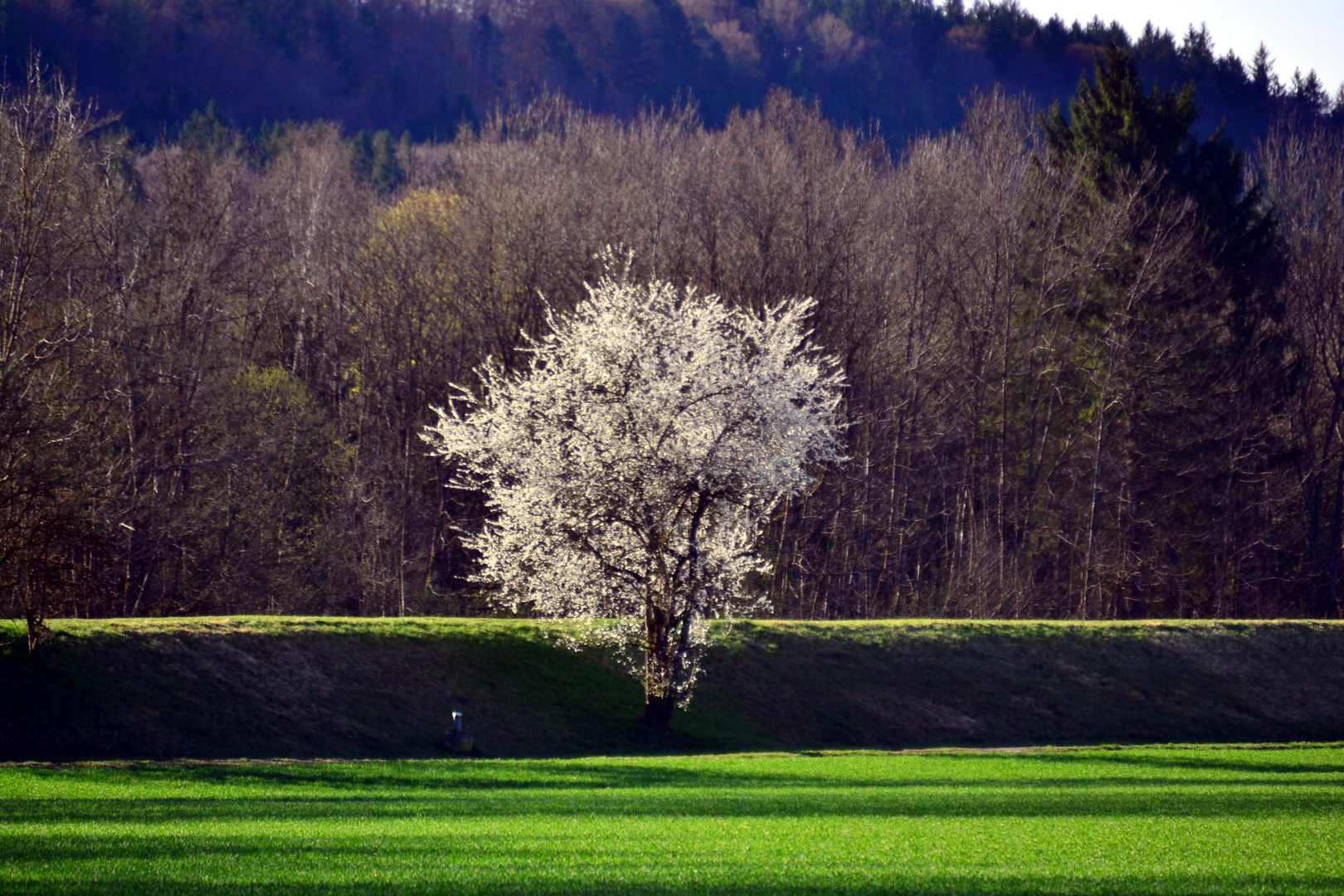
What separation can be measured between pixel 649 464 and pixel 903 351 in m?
22.3

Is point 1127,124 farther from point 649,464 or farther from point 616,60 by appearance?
point 616,60

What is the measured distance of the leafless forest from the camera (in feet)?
123

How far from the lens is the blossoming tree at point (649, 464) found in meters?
23.4

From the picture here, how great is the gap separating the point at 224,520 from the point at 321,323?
41.6ft

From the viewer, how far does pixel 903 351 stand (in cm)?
4294

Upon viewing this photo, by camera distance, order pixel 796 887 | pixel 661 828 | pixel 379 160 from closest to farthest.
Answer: pixel 796 887, pixel 661 828, pixel 379 160

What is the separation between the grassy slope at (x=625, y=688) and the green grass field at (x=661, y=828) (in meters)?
3.56

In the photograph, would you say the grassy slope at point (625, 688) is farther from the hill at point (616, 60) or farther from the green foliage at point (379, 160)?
the hill at point (616, 60)

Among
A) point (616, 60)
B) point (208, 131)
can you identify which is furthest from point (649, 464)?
point (616, 60)

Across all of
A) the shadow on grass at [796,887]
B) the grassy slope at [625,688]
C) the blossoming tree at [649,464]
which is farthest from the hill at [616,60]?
the shadow on grass at [796,887]

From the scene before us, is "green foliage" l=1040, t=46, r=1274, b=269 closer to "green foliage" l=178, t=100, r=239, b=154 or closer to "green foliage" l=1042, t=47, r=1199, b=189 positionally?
"green foliage" l=1042, t=47, r=1199, b=189

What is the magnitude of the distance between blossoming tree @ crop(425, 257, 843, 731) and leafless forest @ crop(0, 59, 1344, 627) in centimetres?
1306

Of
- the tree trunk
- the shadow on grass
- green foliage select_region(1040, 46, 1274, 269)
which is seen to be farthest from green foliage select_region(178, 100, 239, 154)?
the shadow on grass

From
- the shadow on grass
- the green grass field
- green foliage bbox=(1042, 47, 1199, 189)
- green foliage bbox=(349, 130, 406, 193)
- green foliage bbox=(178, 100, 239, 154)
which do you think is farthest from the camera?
green foliage bbox=(349, 130, 406, 193)
